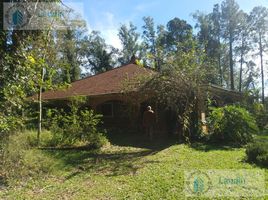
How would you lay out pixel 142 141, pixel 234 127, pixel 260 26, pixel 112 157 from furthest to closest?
pixel 260 26 → pixel 142 141 → pixel 234 127 → pixel 112 157

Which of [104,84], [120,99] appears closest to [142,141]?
[120,99]

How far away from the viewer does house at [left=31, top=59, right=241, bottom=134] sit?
50.3 ft

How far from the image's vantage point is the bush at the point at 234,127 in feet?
44.7

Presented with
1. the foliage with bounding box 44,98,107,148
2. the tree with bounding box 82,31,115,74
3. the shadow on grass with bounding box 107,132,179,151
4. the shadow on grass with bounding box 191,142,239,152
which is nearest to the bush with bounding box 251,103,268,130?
the shadow on grass with bounding box 191,142,239,152

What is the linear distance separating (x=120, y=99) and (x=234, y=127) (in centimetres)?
714

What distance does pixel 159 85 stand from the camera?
13.2 meters

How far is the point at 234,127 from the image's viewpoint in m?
13.7

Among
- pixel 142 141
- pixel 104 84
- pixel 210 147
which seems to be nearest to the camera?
pixel 210 147

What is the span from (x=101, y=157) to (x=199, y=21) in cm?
3983

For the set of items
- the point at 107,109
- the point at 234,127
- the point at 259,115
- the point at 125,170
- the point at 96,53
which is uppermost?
the point at 96,53

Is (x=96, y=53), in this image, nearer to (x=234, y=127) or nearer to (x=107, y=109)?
(x=107, y=109)

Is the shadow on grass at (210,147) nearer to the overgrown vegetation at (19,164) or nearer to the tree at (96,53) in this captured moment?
the overgrown vegetation at (19,164)

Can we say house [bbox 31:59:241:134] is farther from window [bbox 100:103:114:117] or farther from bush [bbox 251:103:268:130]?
bush [bbox 251:103:268:130]

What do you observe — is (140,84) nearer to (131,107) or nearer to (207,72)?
(131,107)
